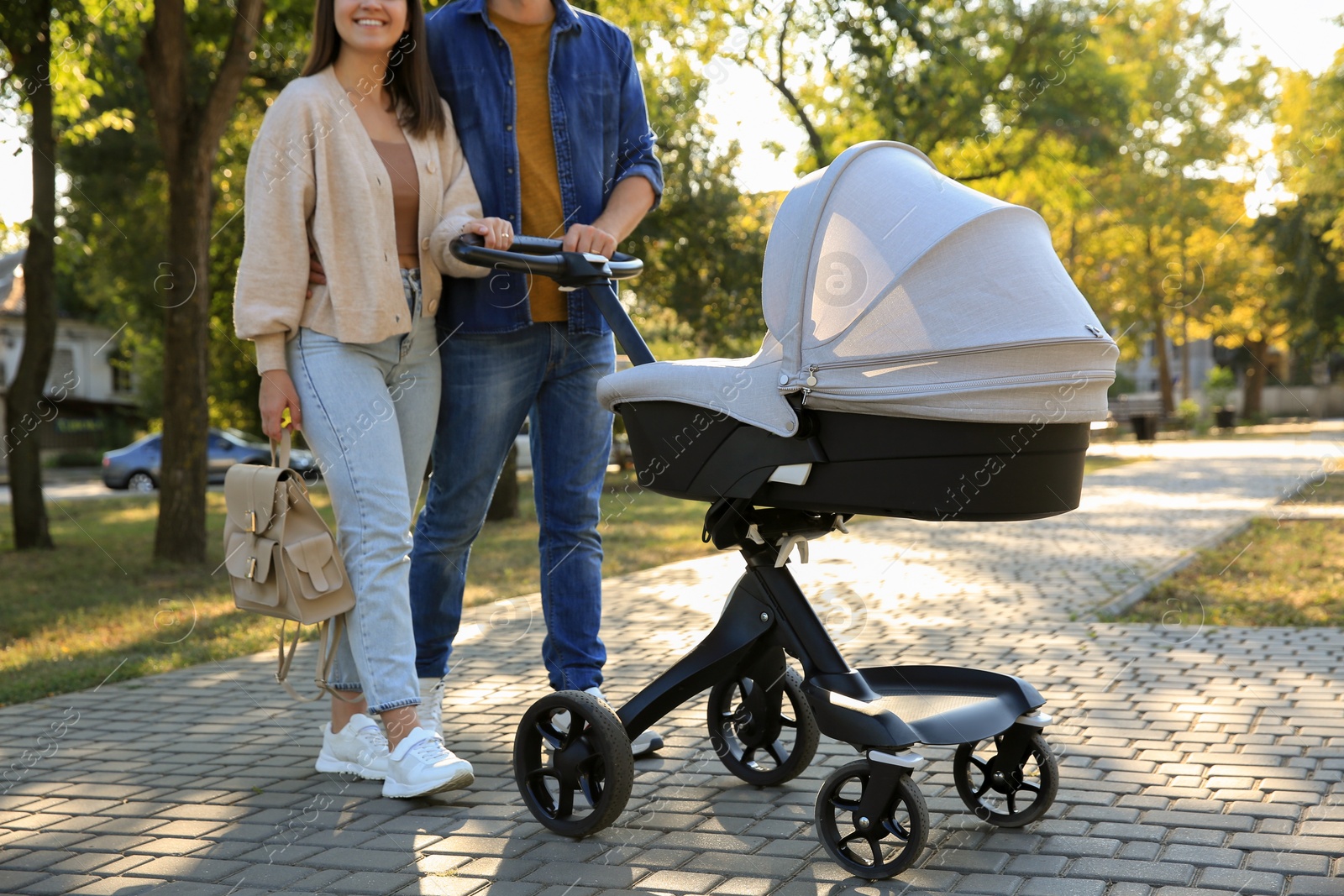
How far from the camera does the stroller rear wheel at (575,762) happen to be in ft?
10.0

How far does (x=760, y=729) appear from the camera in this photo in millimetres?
3561

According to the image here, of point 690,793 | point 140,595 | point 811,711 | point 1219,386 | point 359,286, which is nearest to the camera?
point 811,711

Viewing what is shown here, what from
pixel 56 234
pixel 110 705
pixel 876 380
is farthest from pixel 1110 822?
pixel 56 234

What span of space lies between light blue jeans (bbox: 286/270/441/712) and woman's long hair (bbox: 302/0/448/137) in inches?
21.2

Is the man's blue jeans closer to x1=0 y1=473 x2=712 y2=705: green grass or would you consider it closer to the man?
the man

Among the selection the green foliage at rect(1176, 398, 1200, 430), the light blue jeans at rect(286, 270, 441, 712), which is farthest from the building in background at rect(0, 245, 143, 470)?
the light blue jeans at rect(286, 270, 441, 712)

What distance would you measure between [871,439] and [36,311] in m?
11.8

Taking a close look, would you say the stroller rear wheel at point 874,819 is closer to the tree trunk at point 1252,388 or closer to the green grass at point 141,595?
the green grass at point 141,595

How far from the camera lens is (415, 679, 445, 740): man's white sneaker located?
148 inches

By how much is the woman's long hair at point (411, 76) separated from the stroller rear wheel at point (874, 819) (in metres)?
2.10

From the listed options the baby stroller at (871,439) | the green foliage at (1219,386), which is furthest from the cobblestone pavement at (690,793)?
the green foliage at (1219,386)

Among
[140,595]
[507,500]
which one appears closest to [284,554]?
[140,595]

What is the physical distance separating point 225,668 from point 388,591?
2644 mm

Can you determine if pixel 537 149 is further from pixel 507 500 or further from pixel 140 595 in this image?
pixel 507 500
